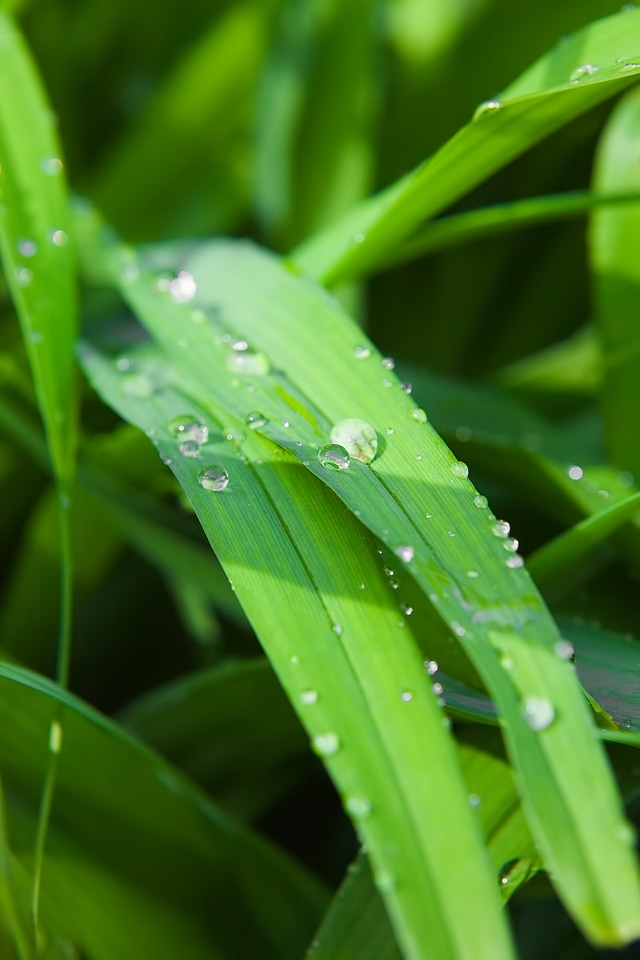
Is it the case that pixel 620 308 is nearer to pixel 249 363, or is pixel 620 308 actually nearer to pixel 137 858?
pixel 249 363

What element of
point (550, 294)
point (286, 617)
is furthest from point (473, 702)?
point (550, 294)

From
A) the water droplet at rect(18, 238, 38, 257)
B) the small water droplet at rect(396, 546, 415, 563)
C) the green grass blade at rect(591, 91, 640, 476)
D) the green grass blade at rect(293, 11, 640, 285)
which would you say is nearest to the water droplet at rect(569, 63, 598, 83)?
the green grass blade at rect(293, 11, 640, 285)

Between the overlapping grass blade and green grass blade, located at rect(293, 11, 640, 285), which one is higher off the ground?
green grass blade, located at rect(293, 11, 640, 285)

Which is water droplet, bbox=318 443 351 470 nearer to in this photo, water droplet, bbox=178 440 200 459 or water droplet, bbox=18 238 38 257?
water droplet, bbox=178 440 200 459

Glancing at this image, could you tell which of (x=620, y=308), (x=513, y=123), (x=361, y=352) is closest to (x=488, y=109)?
(x=513, y=123)

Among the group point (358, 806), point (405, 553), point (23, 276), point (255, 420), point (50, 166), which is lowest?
point (358, 806)
